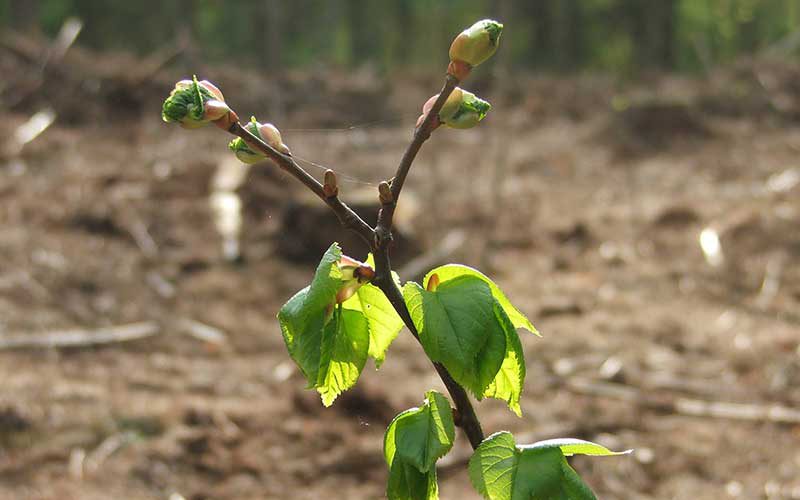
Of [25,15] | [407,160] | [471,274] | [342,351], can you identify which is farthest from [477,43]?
[25,15]

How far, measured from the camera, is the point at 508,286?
17.5ft

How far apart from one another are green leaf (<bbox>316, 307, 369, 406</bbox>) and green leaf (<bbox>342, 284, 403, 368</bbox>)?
0.02 meters

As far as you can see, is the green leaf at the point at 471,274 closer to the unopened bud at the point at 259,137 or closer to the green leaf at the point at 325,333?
the green leaf at the point at 325,333

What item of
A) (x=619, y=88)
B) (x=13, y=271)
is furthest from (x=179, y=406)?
(x=619, y=88)

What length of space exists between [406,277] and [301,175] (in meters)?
4.28

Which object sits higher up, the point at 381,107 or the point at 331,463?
the point at 331,463

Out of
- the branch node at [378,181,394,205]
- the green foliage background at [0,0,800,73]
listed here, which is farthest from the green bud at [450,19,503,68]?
the green foliage background at [0,0,800,73]

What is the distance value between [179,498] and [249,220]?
3.38m

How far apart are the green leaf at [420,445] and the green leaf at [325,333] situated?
78 millimetres

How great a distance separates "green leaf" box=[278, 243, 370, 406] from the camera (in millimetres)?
875

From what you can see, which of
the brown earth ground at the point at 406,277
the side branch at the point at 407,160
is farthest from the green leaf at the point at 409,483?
the brown earth ground at the point at 406,277

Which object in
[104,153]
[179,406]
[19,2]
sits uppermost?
[179,406]

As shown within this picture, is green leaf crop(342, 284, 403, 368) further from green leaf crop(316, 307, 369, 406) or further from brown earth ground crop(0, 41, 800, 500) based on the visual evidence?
brown earth ground crop(0, 41, 800, 500)

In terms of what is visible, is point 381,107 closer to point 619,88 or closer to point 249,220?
point 619,88
